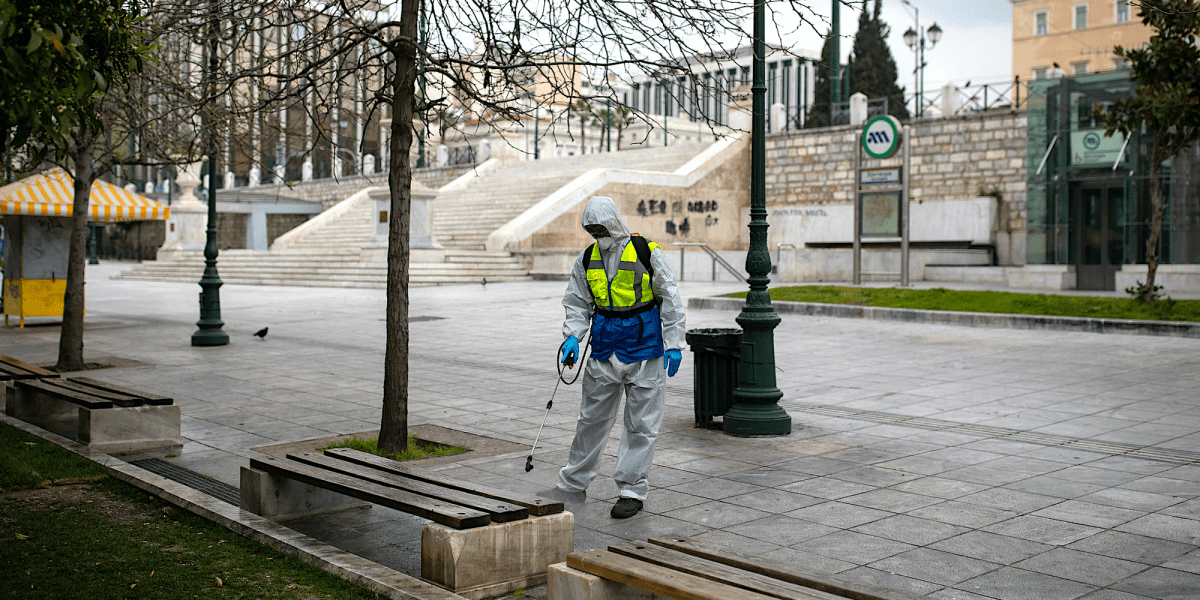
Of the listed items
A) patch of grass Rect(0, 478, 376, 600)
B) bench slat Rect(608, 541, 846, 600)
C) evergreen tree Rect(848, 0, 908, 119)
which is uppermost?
evergreen tree Rect(848, 0, 908, 119)

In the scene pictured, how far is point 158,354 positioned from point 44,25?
33.5 feet

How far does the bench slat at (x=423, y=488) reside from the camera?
417 centimetres

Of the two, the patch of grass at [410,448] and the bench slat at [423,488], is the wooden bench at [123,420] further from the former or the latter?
the bench slat at [423,488]

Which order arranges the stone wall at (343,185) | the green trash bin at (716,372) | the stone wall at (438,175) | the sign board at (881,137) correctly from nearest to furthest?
the green trash bin at (716,372) → the sign board at (881,137) → the stone wall at (438,175) → the stone wall at (343,185)

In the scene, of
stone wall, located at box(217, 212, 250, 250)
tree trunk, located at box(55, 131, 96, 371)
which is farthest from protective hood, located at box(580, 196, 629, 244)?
stone wall, located at box(217, 212, 250, 250)

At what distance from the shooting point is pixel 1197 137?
15.4 metres

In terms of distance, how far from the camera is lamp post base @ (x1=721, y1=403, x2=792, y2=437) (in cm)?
733

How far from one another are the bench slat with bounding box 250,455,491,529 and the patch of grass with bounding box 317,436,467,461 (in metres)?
1.24

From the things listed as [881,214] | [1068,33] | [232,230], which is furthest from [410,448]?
[1068,33]

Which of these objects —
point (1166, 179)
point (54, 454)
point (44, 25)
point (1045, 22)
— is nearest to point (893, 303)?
point (1166, 179)

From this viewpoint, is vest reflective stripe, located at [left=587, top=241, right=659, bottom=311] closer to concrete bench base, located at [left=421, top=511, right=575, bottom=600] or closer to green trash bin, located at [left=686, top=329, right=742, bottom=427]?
concrete bench base, located at [left=421, top=511, right=575, bottom=600]

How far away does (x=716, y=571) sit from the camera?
3332mm

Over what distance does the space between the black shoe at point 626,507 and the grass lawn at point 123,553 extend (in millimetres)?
1548

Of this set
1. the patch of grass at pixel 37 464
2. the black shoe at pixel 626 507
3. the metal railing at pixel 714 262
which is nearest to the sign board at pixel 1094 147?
the metal railing at pixel 714 262
